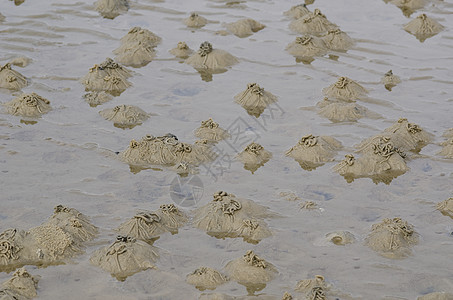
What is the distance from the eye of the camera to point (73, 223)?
35.9 feet

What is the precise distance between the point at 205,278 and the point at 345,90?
7178 mm

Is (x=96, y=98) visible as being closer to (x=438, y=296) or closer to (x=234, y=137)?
(x=234, y=137)

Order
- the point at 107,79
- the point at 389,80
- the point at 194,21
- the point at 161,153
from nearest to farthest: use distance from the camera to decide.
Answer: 1. the point at 161,153
2. the point at 107,79
3. the point at 389,80
4. the point at 194,21

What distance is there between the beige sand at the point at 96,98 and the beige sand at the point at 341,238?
6537mm

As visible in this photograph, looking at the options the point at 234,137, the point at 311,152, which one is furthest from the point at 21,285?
the point at 311,152

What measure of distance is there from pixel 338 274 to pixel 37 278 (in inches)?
166

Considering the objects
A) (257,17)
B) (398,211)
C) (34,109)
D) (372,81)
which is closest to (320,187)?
(398,211)

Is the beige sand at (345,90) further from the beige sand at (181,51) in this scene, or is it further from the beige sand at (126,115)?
the beige sand at (126,115)

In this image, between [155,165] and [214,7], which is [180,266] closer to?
[155,165]

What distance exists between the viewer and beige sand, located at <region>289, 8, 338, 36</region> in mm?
19500

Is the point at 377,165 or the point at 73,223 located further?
the point at 377,165

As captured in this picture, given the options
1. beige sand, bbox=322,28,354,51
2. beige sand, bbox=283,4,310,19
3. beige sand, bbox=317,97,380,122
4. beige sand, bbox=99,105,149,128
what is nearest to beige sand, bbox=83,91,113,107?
beige sand, bbox=99,105,149,128

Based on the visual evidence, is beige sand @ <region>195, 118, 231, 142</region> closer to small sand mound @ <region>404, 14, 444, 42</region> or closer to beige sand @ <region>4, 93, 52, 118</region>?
beige sand @ <region>4, 93, 52, 118</region>

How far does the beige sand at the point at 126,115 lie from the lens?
14758 millimetres
